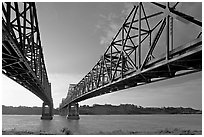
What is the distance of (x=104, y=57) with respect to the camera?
28.2 m

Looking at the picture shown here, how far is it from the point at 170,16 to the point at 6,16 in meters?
7.80

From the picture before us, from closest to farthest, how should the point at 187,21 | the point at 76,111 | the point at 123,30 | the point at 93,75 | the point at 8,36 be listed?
the point at 8,36, the point at 187,21, the point at 123,30, the point at 93,75, the point at 76,111

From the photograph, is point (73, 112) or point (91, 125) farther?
point (73, 112)

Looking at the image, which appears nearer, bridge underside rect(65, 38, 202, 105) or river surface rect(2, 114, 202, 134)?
bridge underside rect(65, 38, 202, 105)

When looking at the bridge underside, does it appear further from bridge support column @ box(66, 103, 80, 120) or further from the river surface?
bridge support column @ box(66, 103, 80, 120)

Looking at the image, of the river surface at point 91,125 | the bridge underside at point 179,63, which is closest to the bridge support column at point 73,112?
the river surface at point 91,125

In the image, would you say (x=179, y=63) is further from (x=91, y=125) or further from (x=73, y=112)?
(x=73, y=112)

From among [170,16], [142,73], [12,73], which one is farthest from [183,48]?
[12,73]

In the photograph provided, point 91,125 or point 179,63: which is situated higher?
point 179,63

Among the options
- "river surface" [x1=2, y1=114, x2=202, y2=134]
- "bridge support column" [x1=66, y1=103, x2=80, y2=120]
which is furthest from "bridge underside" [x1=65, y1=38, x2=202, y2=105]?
"bridge support column" [x1=66, y1=103, x2=80, y2=120]

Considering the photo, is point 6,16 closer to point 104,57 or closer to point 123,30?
point 123,30

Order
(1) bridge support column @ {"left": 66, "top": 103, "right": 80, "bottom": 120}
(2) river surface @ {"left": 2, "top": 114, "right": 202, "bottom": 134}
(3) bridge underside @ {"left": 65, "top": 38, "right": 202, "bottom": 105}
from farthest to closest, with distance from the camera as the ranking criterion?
1. (1) bridge support column @ {"left": 66, "top": 103, "right": 80, "bottom": 120}
2. (2) river surface @ {"left": 2, "top": 114, "right": 202, "bottom": 134}
3. (3) bridge underside @ {"left": 65, "top": 38, "right": 202, "bottom": 105}

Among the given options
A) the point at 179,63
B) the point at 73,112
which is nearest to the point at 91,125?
the point at 73,112

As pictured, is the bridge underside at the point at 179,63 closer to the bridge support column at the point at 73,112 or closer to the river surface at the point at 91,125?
the river surface at the point at 91,125
